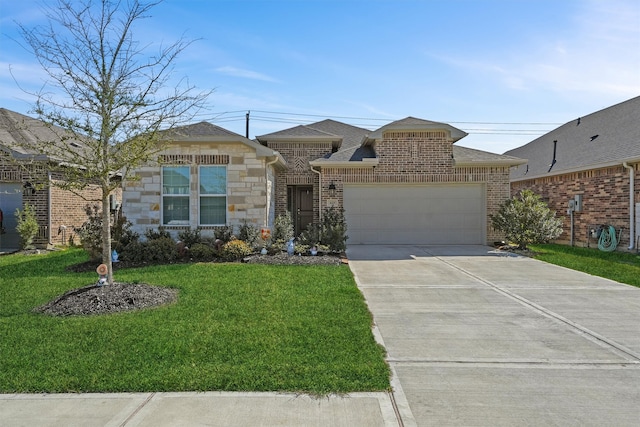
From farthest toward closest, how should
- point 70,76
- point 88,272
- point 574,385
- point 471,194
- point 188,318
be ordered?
point 471,194
point 88,272
point 70,76
point 188,318
point 574,385

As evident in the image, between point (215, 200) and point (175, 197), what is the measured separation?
43.5 inches

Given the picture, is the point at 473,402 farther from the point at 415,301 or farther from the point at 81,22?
the point at 81,22

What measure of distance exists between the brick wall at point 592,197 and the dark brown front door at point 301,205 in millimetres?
9752

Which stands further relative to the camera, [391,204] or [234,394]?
[391,204]

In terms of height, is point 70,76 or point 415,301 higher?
point 70,76

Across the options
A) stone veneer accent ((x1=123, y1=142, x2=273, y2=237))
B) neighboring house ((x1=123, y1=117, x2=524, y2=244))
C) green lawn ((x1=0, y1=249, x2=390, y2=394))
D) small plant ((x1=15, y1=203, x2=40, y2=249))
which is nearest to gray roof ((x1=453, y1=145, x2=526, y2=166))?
neighboring house ((x1=123, y1=117, x2=524, y2=244))

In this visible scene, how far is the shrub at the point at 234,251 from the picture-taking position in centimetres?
1025

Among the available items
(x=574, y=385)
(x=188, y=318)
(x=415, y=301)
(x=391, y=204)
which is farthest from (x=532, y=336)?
(x=391, y=204)

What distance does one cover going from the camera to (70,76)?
21.0 ft

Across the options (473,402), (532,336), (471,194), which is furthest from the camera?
(471,194)

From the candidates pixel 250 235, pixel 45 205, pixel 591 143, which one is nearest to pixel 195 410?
pixel 250 235

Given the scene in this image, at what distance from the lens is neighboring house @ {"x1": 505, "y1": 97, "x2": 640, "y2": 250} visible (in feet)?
42.6

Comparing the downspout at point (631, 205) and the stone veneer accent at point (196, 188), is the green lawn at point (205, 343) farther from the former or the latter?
the downspout at point (631, 205)

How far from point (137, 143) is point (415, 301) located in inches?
198
